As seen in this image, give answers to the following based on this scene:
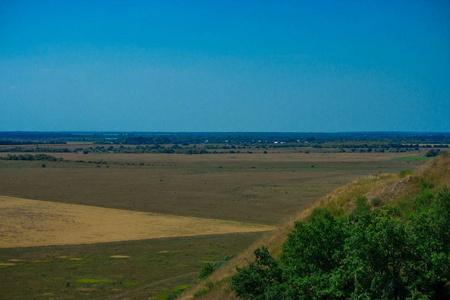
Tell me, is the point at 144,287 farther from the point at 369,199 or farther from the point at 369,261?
the point at 369,261

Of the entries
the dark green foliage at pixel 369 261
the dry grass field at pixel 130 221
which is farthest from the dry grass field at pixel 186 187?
the dark green foliage at pixel 369 261

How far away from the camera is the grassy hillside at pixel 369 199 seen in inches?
757

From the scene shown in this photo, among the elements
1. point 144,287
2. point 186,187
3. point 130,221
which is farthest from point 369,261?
point 186,187

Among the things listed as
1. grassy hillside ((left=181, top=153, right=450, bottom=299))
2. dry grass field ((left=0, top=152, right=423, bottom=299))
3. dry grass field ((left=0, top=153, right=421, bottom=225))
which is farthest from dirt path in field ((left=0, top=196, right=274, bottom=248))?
grassy hillside ((left=181, top=153, right=450, bottom=299))

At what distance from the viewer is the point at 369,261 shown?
42.6 ft

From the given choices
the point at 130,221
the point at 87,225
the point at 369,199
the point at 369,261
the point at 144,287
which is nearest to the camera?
the point at 369,261

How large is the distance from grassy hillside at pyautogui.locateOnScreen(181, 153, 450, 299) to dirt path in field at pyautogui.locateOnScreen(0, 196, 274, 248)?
68.8ft

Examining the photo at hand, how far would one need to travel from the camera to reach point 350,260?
13.3m

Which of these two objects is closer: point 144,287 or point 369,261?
point 369,261

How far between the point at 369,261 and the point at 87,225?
3770 centimetres

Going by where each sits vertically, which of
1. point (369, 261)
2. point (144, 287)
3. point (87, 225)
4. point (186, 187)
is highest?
point (369, 261)

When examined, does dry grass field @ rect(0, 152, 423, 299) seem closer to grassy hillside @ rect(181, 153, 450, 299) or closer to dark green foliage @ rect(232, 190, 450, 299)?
grassy hillside @ rect(181, 153, 450, 299)

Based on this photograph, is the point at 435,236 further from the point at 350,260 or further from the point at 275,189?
the point at 275,189

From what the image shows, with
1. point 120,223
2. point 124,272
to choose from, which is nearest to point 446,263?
point 124,272
